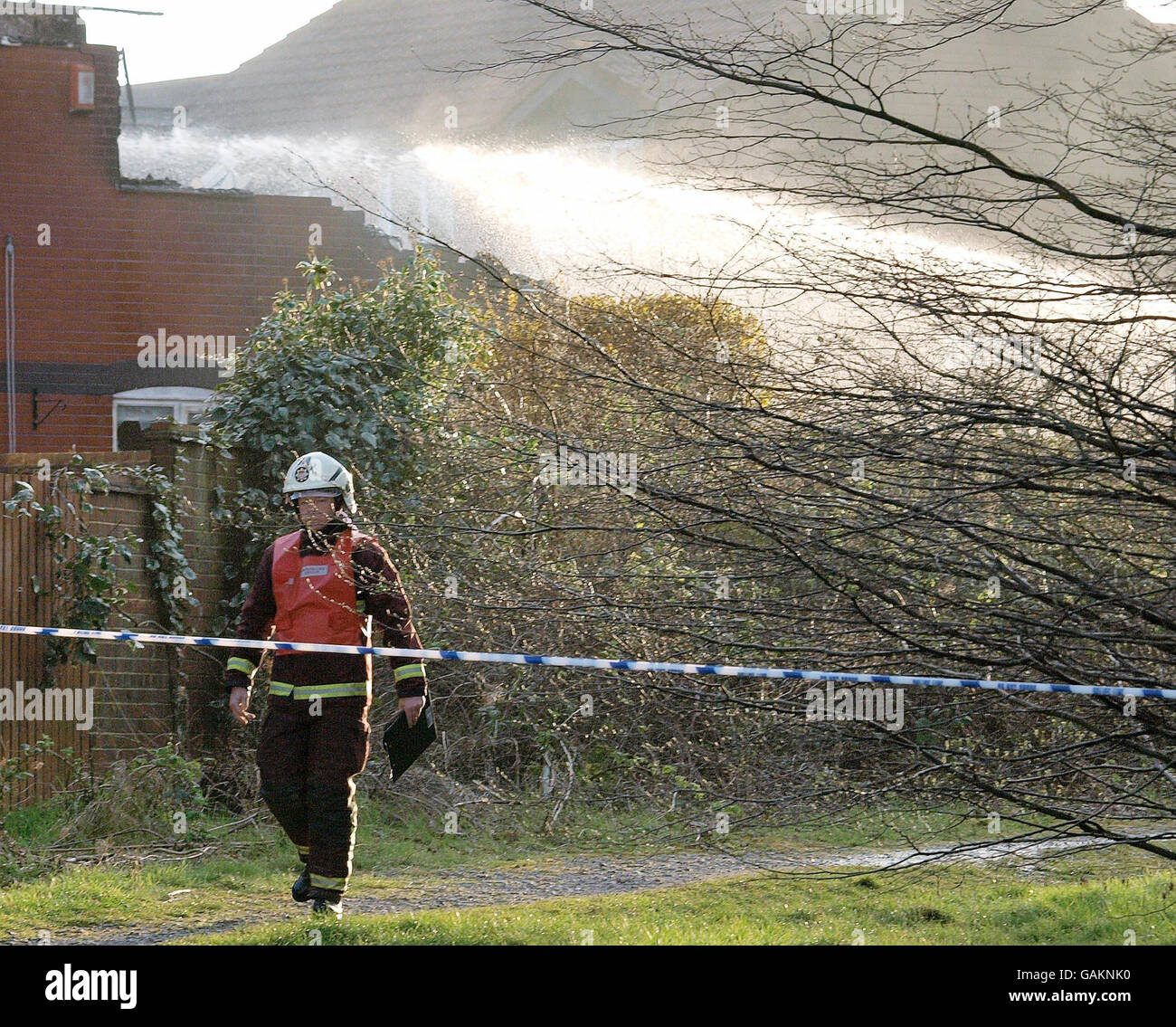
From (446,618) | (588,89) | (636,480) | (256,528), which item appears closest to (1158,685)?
(636,480)

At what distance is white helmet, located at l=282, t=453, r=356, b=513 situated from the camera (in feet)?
22.1

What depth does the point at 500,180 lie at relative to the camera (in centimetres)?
2247

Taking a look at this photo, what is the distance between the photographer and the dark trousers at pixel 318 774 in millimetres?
6375

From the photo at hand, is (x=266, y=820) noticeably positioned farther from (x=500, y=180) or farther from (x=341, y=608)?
(x=500, y=180)

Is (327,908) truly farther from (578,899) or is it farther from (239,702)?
(578,899)

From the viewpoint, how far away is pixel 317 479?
22.1 feet

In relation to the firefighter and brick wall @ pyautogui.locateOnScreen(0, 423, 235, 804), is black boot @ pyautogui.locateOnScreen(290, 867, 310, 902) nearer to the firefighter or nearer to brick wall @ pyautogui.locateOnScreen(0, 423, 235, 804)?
the firefighter

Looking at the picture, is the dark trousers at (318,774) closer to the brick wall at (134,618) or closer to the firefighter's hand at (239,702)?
the firefighter's hand at (239,702)

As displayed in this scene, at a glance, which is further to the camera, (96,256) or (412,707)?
(96,256)

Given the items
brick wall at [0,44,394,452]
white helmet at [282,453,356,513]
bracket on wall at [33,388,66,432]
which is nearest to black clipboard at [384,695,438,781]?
white helmet at [282,453,356,513]

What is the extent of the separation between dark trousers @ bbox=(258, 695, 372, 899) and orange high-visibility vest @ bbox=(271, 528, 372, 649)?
0.27 metres

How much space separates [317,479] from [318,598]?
526 mm

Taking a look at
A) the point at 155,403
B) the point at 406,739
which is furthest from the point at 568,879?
the point at 155,403
